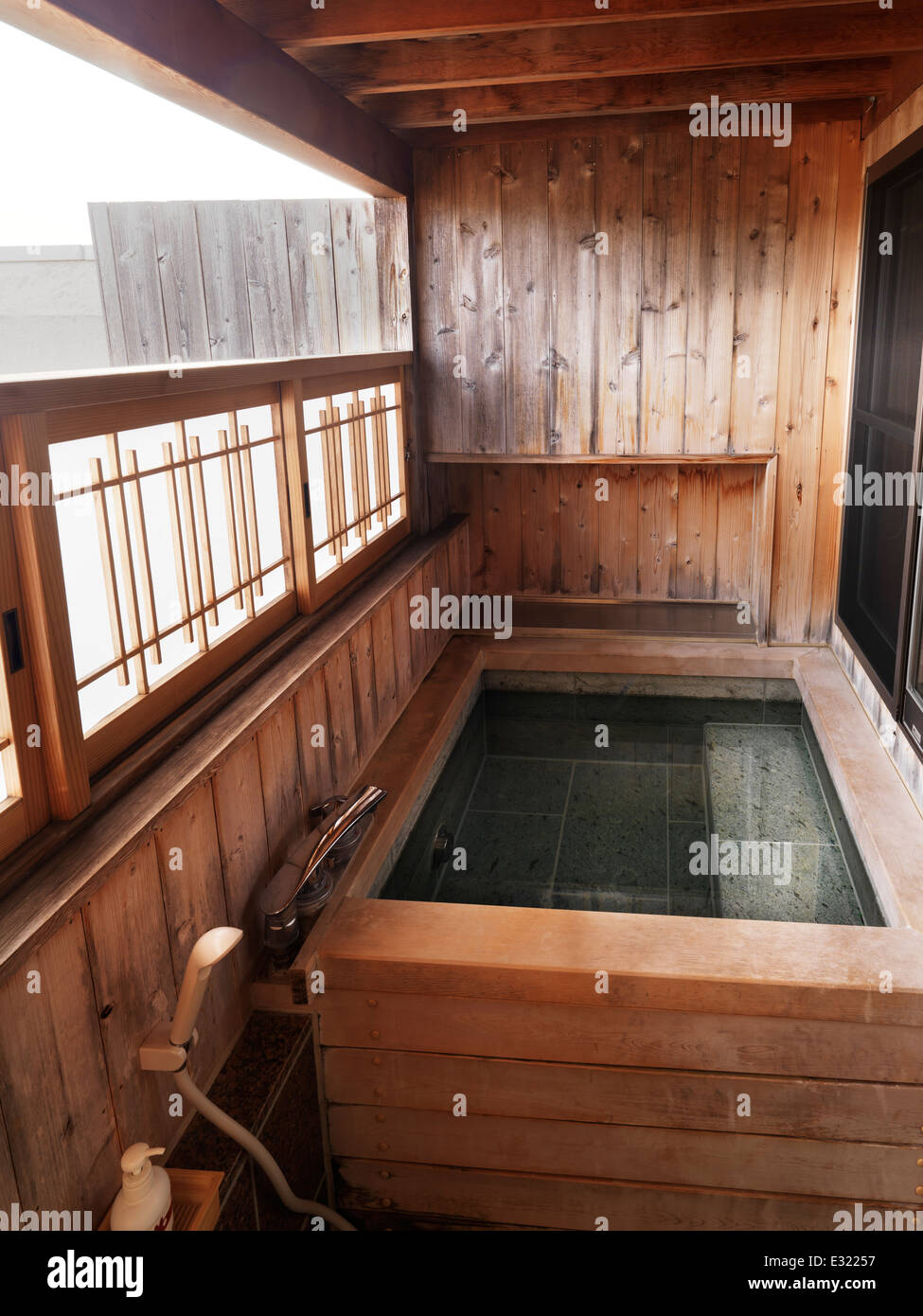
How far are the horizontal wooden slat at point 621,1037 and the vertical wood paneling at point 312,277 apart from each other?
7.54ft

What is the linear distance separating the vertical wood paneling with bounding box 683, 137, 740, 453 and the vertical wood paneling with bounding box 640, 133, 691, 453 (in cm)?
3

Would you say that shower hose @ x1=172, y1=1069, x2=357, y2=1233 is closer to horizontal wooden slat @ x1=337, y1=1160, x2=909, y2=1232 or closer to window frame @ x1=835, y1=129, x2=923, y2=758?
horizontal wooden slat @ x1=337, y1=1160, x2=909, y2=1232

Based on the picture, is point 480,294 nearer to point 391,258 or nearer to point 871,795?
point 391,258

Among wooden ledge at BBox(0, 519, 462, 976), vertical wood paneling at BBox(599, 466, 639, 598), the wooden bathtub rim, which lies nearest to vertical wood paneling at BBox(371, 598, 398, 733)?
wooden ledge at BBox(0, 519, 462, 976)

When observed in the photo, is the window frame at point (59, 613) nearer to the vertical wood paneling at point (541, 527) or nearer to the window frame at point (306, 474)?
the window frame at point (306, 474)

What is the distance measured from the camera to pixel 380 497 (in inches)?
143

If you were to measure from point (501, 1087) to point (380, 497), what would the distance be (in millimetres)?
2119

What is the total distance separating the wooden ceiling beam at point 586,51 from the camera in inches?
109

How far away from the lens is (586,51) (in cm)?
283

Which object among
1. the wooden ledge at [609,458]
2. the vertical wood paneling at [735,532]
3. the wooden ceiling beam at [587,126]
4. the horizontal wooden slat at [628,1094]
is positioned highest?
the wooden ceiling beam at [587,126]

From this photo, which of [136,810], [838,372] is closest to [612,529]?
[838,372]

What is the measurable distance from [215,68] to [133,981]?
1.83 metres

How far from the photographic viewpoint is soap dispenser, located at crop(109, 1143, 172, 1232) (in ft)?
4.80

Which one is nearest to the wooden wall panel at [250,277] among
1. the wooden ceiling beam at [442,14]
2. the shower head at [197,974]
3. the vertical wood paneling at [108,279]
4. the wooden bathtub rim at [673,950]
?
the vertical wood paneling at [108,279]
